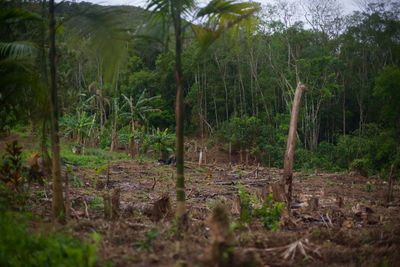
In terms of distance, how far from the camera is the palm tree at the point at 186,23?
555cm

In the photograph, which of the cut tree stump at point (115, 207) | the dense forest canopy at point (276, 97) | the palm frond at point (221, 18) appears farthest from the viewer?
the dense forest canopy at point (276, 97)

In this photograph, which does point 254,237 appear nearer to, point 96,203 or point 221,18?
point 221,18

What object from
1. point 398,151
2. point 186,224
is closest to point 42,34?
point 186,224

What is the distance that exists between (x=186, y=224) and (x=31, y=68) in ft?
11.1

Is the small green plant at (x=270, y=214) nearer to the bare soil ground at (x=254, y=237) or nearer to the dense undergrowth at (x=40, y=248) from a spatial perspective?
the bare soil ground at (x=254, y=237)

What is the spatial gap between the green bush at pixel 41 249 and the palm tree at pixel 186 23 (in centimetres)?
139

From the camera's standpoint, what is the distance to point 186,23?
576 cm

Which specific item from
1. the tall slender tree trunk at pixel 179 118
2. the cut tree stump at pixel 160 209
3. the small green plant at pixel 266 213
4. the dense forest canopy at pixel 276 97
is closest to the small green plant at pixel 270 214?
the small green plant at pixel 266 213

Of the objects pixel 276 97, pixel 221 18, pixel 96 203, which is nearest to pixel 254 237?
pixel 221 18

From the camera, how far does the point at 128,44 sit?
5957 millimetres

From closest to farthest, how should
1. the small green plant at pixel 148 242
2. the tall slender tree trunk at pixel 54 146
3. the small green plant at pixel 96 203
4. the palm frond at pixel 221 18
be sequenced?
the small green plant at pixel 148 242 → the palm frond at pixel 221 18 → the tall slender tree trunk at pixel 54 146 → the small green plant at pixel 96 203

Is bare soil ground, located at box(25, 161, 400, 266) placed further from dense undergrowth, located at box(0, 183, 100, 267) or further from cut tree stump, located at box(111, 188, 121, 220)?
dense undergrowth, located at box(0, 183, 100, 267)

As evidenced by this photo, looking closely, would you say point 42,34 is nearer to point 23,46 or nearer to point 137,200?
point 23,46

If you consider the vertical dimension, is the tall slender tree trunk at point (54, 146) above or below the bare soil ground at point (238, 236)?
above
